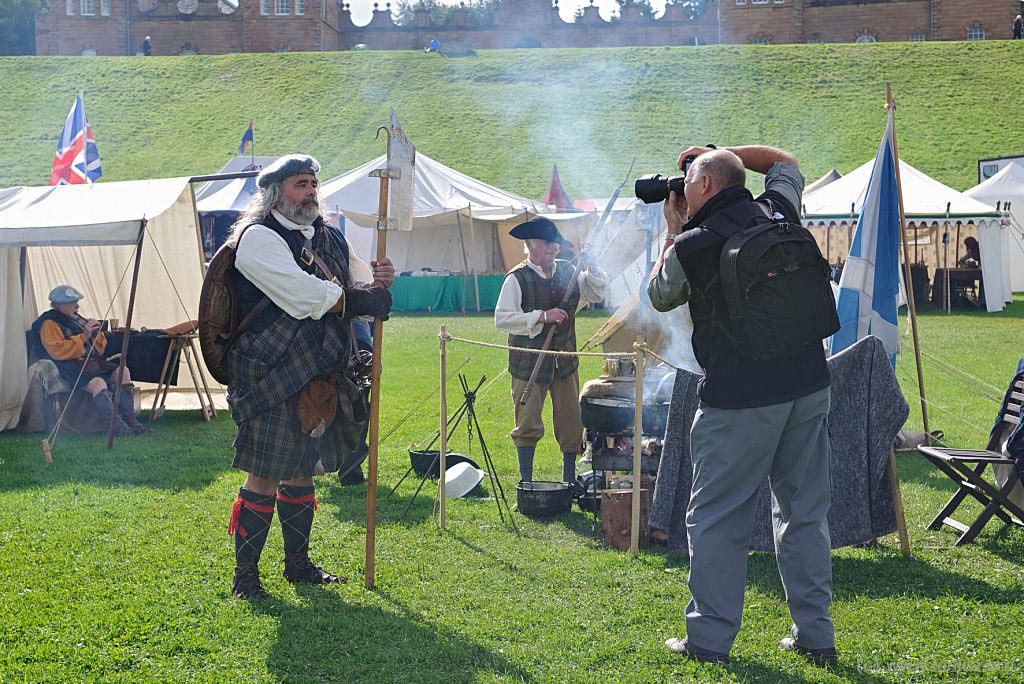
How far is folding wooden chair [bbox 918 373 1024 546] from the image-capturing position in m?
5.07

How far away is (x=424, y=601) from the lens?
14.6ft

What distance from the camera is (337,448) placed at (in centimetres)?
446

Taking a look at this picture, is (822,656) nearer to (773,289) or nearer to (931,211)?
(773,289)

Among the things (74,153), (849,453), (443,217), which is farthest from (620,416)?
(443,217)

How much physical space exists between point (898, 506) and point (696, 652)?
1.69 m

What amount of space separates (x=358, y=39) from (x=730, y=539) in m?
73.0

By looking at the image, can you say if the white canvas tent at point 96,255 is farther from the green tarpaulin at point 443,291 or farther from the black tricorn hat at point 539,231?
the green tarpaulin at point 443,291

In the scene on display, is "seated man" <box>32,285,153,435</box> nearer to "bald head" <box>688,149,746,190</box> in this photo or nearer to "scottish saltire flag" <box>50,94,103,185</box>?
"scottish saltire flag" <box>50,94,103,185</box>

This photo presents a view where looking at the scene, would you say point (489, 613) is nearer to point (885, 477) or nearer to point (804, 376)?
point (804, 376)

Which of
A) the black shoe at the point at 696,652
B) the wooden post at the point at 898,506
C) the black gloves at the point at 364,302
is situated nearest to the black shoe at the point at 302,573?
the black gloves at the point at 364,302

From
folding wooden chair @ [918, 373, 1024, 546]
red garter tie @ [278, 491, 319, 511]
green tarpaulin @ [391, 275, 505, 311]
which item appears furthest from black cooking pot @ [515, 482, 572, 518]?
green tarpaulin @ [391, 275, 505, 311]

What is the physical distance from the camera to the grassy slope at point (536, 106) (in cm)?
3656

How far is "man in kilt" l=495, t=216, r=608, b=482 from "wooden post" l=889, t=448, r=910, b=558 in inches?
77.3

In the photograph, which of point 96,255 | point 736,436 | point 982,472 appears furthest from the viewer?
point 96,255
